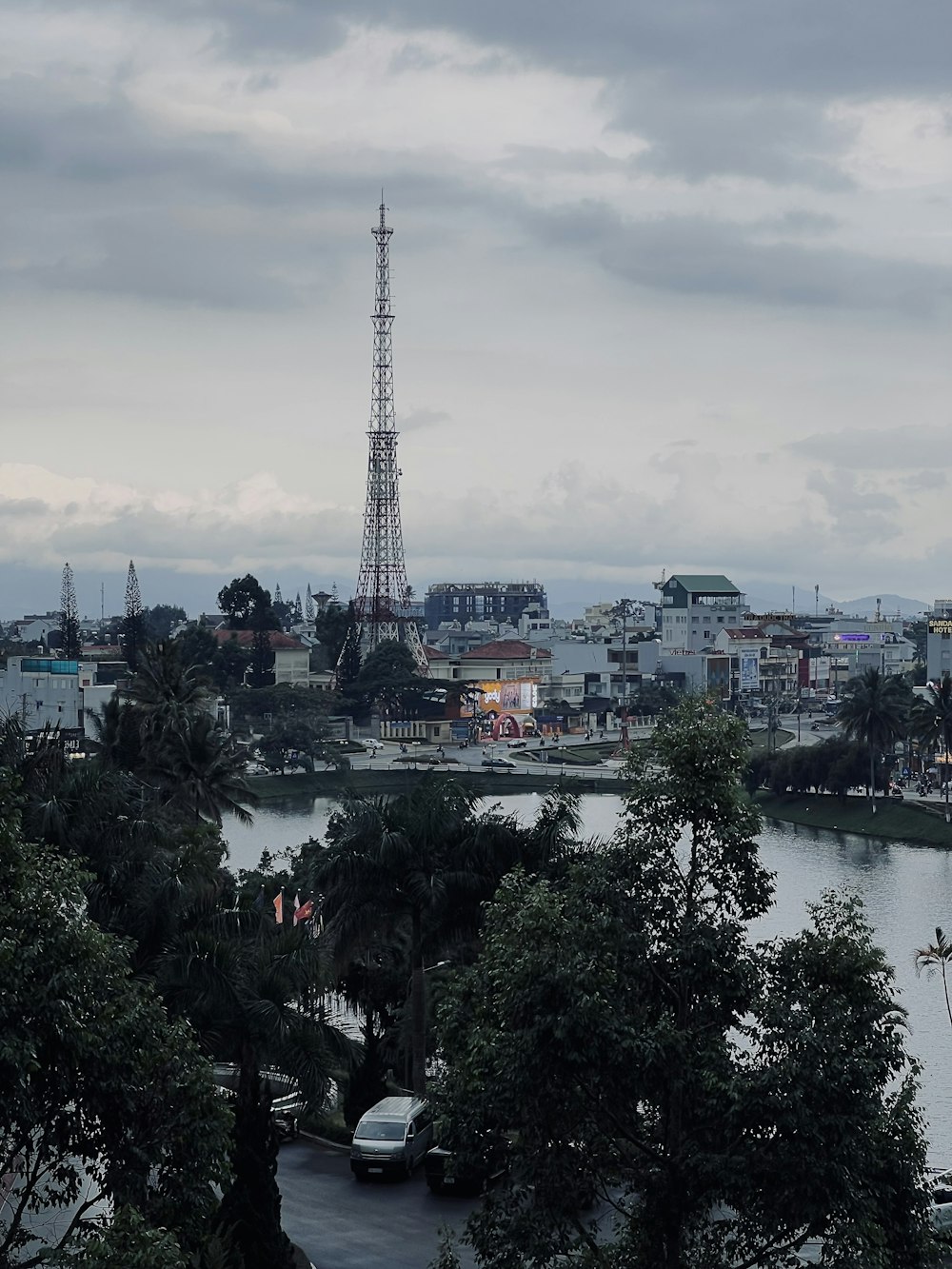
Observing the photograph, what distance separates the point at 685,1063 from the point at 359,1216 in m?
8.45

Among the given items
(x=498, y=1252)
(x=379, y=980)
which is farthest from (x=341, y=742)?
(x=498, y=1252)

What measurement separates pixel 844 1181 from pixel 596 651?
151602 mm

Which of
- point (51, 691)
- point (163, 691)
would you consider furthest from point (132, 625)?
point (163, 691)

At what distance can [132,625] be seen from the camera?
14250cm

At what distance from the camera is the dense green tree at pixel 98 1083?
12.6 meters

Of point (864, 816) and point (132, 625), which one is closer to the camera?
point (864, 816)

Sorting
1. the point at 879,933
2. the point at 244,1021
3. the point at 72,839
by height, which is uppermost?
the point at 72,839

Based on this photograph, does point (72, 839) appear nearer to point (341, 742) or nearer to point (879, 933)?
point (879, 933)

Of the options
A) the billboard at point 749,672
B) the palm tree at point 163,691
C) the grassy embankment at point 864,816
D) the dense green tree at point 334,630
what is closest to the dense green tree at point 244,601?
the dense green tree at point 334,630

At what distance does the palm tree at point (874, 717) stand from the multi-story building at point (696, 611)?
86139mm

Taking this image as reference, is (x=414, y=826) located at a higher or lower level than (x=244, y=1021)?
higher

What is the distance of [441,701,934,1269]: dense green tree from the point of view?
1303cm

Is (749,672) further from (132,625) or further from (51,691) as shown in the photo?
(51,691)

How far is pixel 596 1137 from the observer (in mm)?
13570
